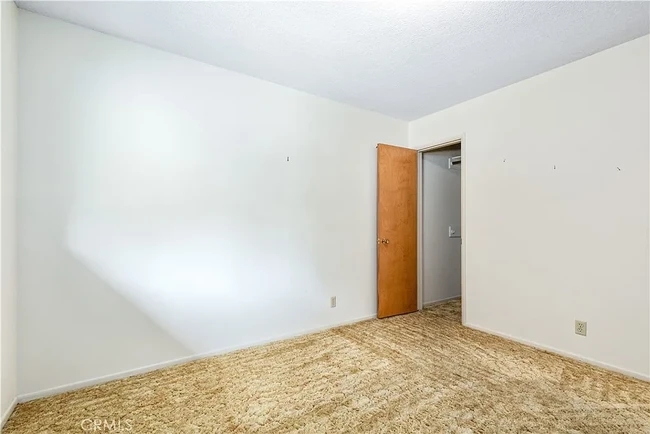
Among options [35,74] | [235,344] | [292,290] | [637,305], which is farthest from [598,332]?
[35,74]

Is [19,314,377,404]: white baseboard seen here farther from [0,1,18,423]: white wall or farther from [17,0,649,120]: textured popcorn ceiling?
[17,0,649,120]: textured popcorn ceiling

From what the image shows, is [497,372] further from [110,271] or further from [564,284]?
[110,271]

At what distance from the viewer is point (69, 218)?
2146 millimetres

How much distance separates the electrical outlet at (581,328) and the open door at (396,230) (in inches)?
66.4

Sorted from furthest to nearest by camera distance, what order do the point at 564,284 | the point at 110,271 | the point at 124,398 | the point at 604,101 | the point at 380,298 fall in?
the point at 380,298
the point at 564,284
the point at 604,101
the point at 110,271
the point at 124,398

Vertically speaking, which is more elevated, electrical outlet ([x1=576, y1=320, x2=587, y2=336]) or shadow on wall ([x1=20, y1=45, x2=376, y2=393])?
shadow on wall ([x1=20, y1=45, x2=376, y2=393])

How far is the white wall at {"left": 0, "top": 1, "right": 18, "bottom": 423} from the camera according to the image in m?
1.78

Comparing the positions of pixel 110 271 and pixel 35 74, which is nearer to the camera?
pixel 35 74

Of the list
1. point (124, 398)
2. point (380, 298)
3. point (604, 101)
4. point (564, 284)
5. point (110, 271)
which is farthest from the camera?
point (380, 298)

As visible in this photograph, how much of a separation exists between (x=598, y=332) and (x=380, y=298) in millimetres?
1923

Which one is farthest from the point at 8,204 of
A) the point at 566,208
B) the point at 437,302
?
the point at 437,302

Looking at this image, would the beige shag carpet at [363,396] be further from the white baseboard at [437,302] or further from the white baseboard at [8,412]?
the white baseboard at [437,302]

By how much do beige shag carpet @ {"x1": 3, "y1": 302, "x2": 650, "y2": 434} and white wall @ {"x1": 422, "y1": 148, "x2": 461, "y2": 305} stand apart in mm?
1539

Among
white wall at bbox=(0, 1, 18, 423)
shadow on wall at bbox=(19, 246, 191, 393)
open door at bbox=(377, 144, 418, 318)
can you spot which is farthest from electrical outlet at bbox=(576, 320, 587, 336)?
→ white wall at bbox=(0, 1, 18, 423)
